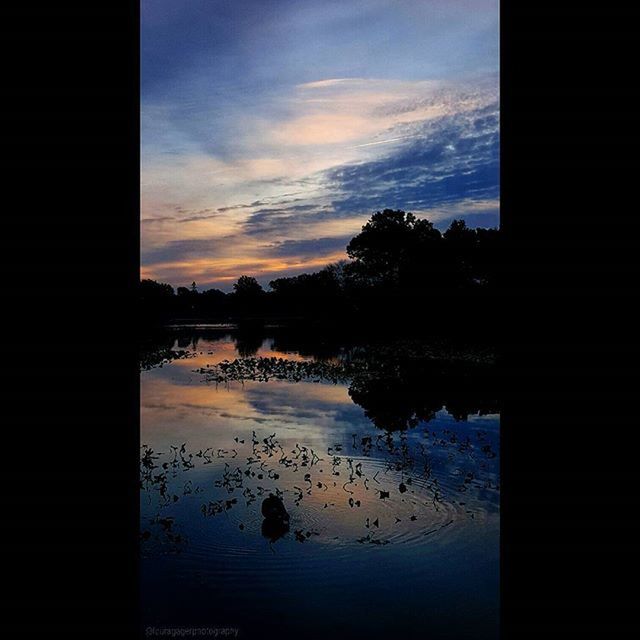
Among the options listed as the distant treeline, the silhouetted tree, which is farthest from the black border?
the silhouetted tree

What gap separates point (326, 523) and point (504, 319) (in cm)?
495

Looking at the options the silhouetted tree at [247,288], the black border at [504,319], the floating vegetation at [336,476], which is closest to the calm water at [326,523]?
the floating vegetation at [336,476]

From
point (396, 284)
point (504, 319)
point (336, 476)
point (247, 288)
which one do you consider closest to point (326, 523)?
point (336, 476)

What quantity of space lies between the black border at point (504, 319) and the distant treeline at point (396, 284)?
10529 mm

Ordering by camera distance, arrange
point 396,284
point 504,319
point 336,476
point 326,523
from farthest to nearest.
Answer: point 396,284, point 336,476, point 326,523, point 504,319

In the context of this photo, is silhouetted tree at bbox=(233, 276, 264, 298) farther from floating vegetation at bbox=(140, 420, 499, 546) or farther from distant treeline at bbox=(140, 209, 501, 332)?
floating vegetation at bbox=(140, 420, 499, 546)

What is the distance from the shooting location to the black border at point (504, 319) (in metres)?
1.54

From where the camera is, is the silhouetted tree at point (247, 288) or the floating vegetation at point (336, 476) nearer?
the floating vegetation at point (336, 476)

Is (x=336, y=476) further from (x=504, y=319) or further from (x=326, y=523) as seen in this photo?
(x=504, y=319)

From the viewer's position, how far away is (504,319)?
1.67 m

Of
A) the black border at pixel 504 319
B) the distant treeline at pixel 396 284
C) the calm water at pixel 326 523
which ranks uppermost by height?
the distant treeline at pixel 396 284

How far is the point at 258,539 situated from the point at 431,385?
988cm

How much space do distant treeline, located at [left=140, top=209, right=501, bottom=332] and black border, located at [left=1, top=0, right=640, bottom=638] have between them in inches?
415

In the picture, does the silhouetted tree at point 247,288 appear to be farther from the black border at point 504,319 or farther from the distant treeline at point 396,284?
the black border at point 504,319
